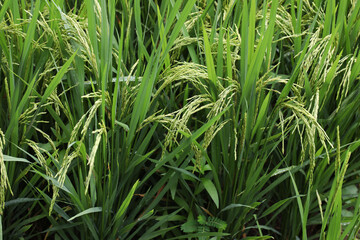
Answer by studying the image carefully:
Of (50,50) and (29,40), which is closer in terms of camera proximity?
(29,40)

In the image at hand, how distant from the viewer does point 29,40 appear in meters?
1.45

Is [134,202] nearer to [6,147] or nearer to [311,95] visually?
[6,147]

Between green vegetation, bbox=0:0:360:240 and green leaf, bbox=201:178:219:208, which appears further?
green leaf, bbox=201:178:219:208

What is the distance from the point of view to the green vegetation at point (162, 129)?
1392 mm

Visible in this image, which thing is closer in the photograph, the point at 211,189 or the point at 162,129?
the point at 211,189

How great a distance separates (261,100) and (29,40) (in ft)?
2.37

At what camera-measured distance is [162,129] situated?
1.69 m

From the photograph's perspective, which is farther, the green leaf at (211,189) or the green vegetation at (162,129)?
the green leaf at (211,189)

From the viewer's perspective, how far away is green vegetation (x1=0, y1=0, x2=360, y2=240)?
4.57 feet

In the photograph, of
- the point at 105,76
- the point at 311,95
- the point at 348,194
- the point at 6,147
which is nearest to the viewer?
the point at 105,76

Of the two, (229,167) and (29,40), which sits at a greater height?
(29,40)

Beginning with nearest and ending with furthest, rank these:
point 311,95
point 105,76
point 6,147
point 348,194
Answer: point 105,76, point 6,147, point 311,95, point 348,194

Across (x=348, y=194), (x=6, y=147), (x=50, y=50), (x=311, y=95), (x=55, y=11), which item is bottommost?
(x=348, y=194)

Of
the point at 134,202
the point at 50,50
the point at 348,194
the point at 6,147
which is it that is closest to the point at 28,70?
the point at 50,50
